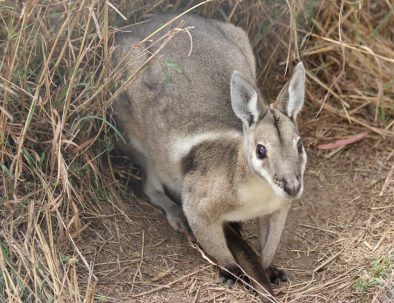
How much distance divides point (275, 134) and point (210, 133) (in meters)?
0.56

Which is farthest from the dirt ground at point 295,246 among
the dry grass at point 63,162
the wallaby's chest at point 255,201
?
the wallaby's chest at point 255,201

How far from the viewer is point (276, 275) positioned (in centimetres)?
409

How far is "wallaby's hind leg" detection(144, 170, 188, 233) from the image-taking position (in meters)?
4.51

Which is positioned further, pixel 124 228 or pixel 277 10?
pixel 277 10

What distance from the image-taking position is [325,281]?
4031mm

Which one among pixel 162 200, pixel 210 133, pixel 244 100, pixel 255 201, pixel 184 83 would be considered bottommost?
pixel 162 200

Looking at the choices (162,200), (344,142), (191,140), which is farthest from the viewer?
(344,142)

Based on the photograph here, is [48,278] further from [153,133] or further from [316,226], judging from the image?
[316,226]

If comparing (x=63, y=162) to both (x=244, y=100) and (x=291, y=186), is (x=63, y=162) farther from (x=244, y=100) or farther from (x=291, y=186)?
(x=291, y=186)

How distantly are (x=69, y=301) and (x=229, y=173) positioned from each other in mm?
1017

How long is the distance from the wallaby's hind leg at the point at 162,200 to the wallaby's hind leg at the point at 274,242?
1.87ft

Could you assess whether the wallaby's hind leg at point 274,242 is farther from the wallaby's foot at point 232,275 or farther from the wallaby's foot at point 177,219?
the wallaby's foot at point 177,219

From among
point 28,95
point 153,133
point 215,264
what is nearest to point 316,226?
point 215,264

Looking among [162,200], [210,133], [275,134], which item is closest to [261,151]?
[275,134]
